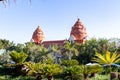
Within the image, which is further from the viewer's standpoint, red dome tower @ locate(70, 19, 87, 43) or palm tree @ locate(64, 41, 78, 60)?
red dome tower @ locate(70, 19, 87, 43)

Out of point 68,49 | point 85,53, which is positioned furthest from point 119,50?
point 68,49

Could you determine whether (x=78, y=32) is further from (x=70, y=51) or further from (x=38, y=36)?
(x=70, y=51)

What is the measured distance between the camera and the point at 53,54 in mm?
51969

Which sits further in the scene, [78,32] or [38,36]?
[38,36]

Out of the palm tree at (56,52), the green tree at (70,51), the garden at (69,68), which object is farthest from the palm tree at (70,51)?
the palm tree at (56,52)

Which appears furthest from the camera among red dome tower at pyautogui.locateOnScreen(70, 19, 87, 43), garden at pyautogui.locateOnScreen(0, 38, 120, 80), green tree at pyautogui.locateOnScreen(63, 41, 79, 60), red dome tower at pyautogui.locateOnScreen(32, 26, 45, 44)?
red dome tower at pyautogui.locateOnScreen(32, 26, 45, 44)

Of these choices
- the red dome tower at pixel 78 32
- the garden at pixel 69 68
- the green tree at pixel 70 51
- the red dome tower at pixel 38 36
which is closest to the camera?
the garden at pixel 69 68

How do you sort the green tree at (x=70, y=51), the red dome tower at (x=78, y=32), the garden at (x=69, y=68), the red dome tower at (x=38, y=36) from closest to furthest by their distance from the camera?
1. the garden at (x=69, y=68)
2. the green tree at (x=70, y=51)
3. the red dome tower at (x=78, y=32)
4. the red dome tower at (x=38, y=36)

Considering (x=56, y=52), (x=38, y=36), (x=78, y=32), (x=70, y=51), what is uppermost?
(x=78, y=32)

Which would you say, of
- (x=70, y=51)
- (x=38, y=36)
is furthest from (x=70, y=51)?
(x=38, y=36)

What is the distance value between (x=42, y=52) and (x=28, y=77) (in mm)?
24754

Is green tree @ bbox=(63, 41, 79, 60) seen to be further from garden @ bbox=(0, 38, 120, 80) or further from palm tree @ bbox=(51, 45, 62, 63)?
palm tree @ bbox=(51, 45, 62, 63)

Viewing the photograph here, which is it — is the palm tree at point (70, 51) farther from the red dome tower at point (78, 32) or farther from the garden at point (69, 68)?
the red dome tower at point (78, 32)

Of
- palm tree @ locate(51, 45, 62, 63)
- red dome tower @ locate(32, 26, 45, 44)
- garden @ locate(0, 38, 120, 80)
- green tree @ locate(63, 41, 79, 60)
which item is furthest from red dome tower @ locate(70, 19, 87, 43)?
garden @ locate(0, 38, 120, 80)
